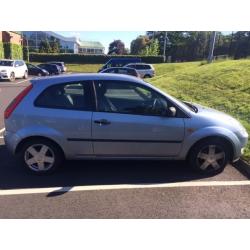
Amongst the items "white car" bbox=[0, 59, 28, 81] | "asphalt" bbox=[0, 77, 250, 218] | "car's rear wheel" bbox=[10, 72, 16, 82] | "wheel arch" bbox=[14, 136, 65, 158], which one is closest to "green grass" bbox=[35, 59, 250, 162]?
"asphalt" bbox=[0, 77, 250, 218]

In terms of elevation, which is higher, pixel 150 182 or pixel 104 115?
pixel 104 115

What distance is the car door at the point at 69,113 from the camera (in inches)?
184

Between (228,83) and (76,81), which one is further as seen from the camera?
(228,83)

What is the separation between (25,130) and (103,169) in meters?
1.36

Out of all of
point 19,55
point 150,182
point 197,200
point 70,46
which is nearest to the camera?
point 197,200

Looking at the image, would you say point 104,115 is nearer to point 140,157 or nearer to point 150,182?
point 140,157

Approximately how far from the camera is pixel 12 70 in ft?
77.7

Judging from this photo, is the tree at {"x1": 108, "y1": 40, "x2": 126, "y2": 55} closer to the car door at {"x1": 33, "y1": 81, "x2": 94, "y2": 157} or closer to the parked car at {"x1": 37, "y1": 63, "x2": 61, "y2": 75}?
the parked car at {"x1": 37, "y1": 63, "x2": 61, "y2": 75}

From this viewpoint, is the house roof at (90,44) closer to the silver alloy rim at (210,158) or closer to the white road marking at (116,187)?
the silver alloy rim at (210,158)

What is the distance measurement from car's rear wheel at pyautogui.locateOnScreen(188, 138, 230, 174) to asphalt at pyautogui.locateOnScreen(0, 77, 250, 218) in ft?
0.47

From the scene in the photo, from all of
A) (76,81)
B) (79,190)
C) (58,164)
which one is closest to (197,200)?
(79,190)

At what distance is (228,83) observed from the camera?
13.9 m

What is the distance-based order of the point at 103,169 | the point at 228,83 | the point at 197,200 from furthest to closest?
the point at 228,83, the point at 103,169, the point at 197,200

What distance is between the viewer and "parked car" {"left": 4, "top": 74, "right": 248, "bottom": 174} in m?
4.70
